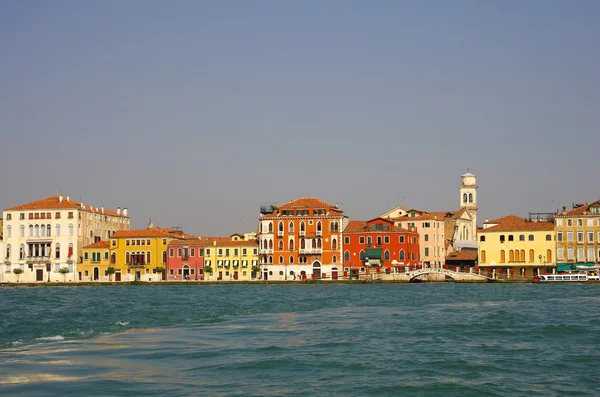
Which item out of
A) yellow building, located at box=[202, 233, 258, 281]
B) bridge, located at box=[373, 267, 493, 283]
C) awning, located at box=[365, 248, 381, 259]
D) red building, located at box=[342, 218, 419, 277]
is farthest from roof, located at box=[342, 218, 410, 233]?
yellow building, located at box=[202, 233, 258, 281]

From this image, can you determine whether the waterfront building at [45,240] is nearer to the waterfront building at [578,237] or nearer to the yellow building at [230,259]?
the yellow building at [230,259]

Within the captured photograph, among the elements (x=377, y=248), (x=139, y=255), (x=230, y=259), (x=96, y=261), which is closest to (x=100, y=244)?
(x=96, y=261)

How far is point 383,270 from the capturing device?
74625 mm

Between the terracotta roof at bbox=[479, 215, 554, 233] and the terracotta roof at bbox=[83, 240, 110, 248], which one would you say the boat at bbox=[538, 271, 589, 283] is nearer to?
the terracotta roof at bbox=[479, 215, 554, 233]

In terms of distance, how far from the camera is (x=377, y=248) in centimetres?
7531

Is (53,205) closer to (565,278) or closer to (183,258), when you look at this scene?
(183,258)

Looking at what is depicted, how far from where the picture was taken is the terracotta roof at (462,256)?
80125 millimetres

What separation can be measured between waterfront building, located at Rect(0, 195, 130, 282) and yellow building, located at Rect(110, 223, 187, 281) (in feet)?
10.6

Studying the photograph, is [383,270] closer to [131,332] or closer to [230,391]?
[131,332]

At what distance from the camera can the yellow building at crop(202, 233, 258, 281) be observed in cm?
7931

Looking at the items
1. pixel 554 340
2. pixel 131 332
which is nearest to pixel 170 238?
pixel 131 332

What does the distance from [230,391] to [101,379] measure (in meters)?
2.86

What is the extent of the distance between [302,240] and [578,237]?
22.8 metres

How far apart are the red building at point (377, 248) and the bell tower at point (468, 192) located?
2066 centimetres
